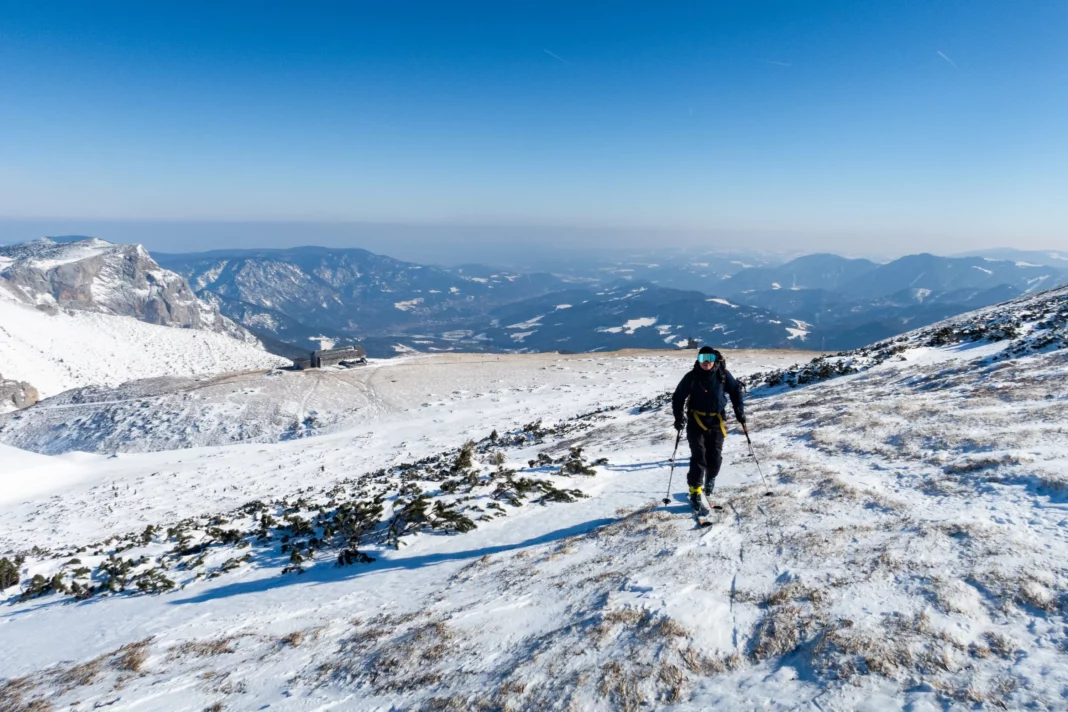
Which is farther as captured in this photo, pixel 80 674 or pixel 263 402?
pixel 263 402

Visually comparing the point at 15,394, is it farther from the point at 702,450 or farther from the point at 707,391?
the point at 707,391

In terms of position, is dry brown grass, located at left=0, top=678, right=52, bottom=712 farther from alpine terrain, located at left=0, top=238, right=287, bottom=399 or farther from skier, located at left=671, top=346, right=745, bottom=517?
alpine terrain, located at left=0, top=238, right=287, bottom=399

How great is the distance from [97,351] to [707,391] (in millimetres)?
122893

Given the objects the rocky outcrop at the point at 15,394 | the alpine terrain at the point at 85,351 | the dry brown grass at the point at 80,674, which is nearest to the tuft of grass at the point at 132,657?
the dry brown grass at the point at 80,674

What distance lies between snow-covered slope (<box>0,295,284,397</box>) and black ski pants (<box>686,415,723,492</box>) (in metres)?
91.4

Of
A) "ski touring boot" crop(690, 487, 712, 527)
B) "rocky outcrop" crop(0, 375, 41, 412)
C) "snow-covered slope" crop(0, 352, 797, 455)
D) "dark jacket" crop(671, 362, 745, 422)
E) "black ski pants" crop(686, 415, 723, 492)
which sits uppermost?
"dark jacket" crop(671, 362, 745, 422)

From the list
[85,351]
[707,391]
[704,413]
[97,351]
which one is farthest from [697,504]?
[97,351]

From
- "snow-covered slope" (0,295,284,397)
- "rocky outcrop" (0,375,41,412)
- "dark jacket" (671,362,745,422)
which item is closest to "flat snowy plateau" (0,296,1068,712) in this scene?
"dark jacket" (671,362,745,422)

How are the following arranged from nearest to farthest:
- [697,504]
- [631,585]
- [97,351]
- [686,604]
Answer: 1. [686,604]
2. [631,585]
3. [697,504]
4. [97,351]

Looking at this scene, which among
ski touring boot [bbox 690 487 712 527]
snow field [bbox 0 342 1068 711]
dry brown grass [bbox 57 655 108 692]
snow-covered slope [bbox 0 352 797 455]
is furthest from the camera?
snow-covered slope [bbox 0 352 797 455]

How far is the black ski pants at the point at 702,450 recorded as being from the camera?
9492 millimetres

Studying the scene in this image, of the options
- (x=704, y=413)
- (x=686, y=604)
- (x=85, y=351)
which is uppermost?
(x=704, y=413)

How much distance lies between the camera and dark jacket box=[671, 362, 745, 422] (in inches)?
373

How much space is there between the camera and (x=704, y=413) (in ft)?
31.4
